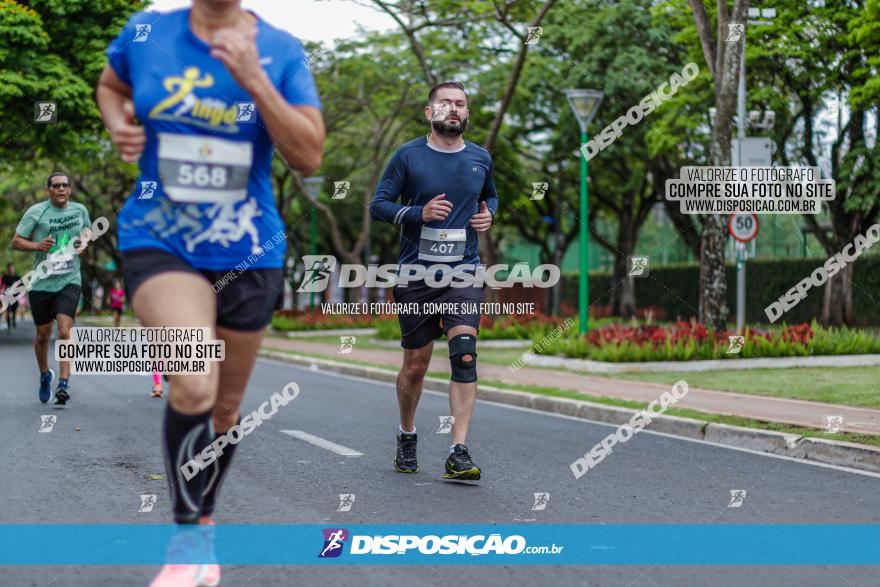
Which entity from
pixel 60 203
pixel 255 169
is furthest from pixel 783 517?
pixel 60 203

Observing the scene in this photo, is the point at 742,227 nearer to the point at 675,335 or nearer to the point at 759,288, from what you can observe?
the point at 675,335

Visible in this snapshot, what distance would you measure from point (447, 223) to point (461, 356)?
2.47ft

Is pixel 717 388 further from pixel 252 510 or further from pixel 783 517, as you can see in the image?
pixel 252 510

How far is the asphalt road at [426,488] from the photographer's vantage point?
174 inches

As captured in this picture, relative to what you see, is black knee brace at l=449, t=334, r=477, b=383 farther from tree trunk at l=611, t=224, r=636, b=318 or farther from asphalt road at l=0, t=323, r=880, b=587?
tree trunk at l=611, t=224, r=636, b=318

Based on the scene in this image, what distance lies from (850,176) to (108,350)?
17.9 m

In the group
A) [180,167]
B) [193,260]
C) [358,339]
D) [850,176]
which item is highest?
[850,176]

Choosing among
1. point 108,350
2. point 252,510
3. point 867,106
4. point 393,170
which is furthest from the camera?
point 867,106

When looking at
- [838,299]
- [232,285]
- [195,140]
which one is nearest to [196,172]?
[195,140]

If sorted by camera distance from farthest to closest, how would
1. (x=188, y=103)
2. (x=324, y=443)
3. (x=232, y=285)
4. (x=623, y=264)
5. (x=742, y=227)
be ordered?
(x=623, y=264), (x=742, y=227), (x=324, y=443), (x=232, y=285), (x=188, y=103)

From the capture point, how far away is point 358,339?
2794 centimetres

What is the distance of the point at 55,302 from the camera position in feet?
32.9

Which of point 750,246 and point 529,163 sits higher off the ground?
point 529,163

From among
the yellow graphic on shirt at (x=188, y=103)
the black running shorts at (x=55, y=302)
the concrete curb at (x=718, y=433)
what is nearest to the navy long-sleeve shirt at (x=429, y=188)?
the yellow graphic on shirt at (x=188, y=103)
